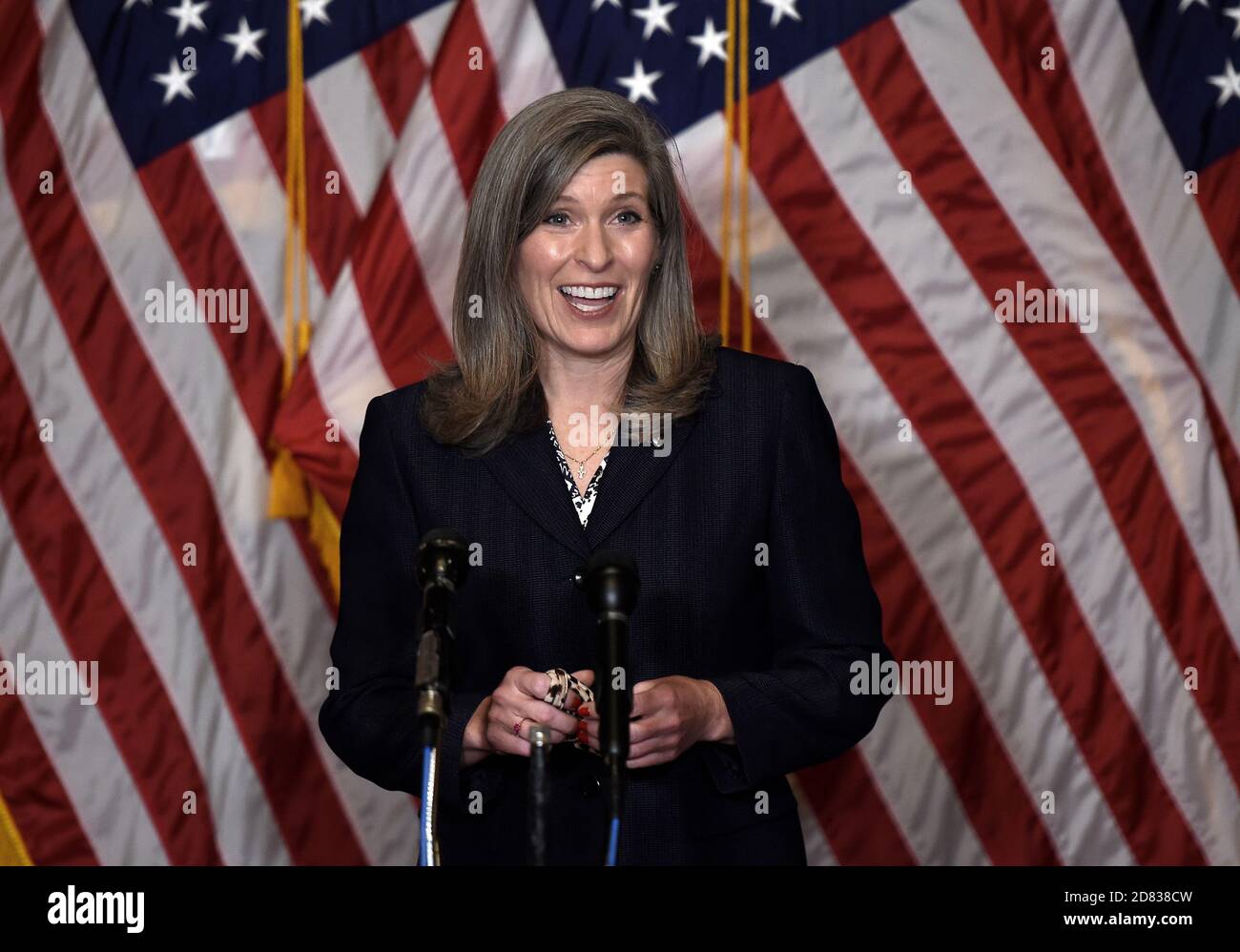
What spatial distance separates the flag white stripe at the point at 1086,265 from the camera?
308 cm

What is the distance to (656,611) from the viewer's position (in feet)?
6.50

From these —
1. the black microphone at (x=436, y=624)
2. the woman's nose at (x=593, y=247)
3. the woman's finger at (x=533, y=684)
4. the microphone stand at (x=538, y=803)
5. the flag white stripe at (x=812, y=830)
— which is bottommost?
the flag white stripe at (x=812, y=830)

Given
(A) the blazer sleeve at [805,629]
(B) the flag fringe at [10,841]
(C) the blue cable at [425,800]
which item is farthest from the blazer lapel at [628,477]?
(B) the flag fringe at [10,841]

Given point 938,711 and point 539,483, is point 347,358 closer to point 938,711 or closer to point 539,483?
point 539,483

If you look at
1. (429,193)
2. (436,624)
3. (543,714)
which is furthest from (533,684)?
(429,193)

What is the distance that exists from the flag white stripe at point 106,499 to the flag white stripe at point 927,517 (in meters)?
1.41

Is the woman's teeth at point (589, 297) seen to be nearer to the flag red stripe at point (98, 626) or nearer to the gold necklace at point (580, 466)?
the gold necklace at point (580, 466)

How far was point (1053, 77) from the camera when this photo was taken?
3164mm

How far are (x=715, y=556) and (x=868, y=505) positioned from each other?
1247 millimetres

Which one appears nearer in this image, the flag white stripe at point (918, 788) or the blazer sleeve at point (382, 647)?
the blazer sleeve at point (382, 647)

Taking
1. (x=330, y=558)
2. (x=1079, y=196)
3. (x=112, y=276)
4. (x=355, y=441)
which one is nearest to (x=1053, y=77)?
(x=1079, y=196)

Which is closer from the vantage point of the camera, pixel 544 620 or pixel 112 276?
pixel 544 620

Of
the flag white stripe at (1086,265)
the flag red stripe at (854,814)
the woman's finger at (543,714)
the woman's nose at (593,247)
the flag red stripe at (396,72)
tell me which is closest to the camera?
the woman's finger at (543,714)
